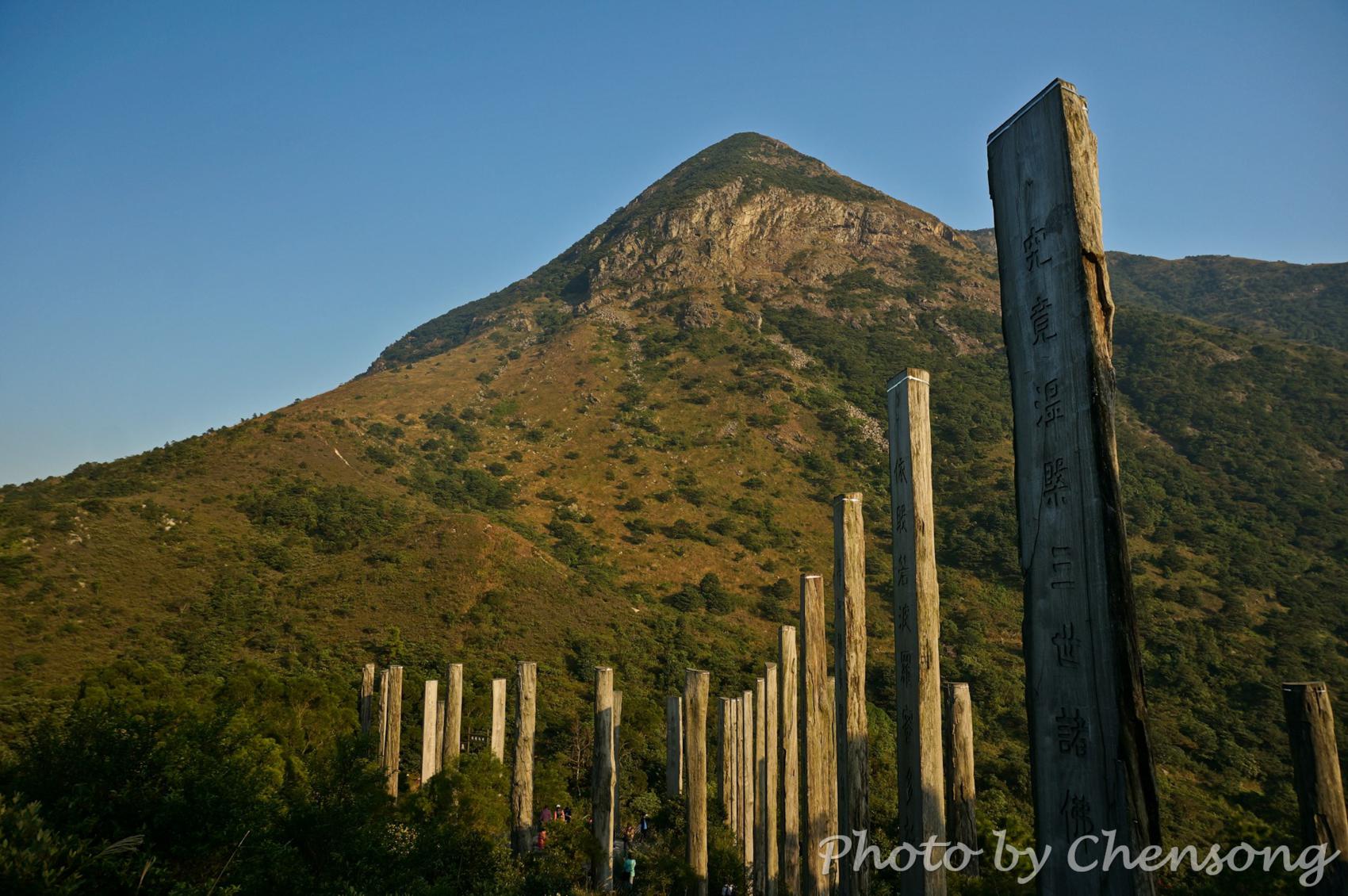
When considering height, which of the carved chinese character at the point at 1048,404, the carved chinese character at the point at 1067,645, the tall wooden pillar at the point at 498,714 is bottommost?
the tall wooden pillar at the point at 498,714

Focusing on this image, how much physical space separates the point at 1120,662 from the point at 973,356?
70.9m

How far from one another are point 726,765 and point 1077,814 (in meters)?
14.0

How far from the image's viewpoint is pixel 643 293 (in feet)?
267

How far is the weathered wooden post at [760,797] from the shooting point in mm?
11797

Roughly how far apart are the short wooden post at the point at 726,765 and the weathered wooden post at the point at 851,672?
8.58 metres

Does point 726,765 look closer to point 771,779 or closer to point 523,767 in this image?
point 771,779

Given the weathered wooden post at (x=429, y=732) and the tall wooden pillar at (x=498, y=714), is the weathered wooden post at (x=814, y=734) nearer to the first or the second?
the tall wooden pillar at (x=498, y=714)

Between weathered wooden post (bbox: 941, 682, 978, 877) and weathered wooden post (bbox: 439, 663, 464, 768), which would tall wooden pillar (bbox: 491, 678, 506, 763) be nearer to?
weathered wooden post (bbox: 439, 663, 464, 768)

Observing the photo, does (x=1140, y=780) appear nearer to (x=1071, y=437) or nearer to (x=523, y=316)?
(x=1071, y=437)

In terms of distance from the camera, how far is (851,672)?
5.97m

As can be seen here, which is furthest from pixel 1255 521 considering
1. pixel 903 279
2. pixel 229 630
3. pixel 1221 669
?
pixel 229 630

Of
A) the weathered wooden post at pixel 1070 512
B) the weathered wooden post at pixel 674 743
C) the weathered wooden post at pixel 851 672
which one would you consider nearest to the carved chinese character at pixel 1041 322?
the weathered wooden post at pixel 1070 512

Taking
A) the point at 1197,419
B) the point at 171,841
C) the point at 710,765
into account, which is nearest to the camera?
the point at 171,841

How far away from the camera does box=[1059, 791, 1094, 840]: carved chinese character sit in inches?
85.0
